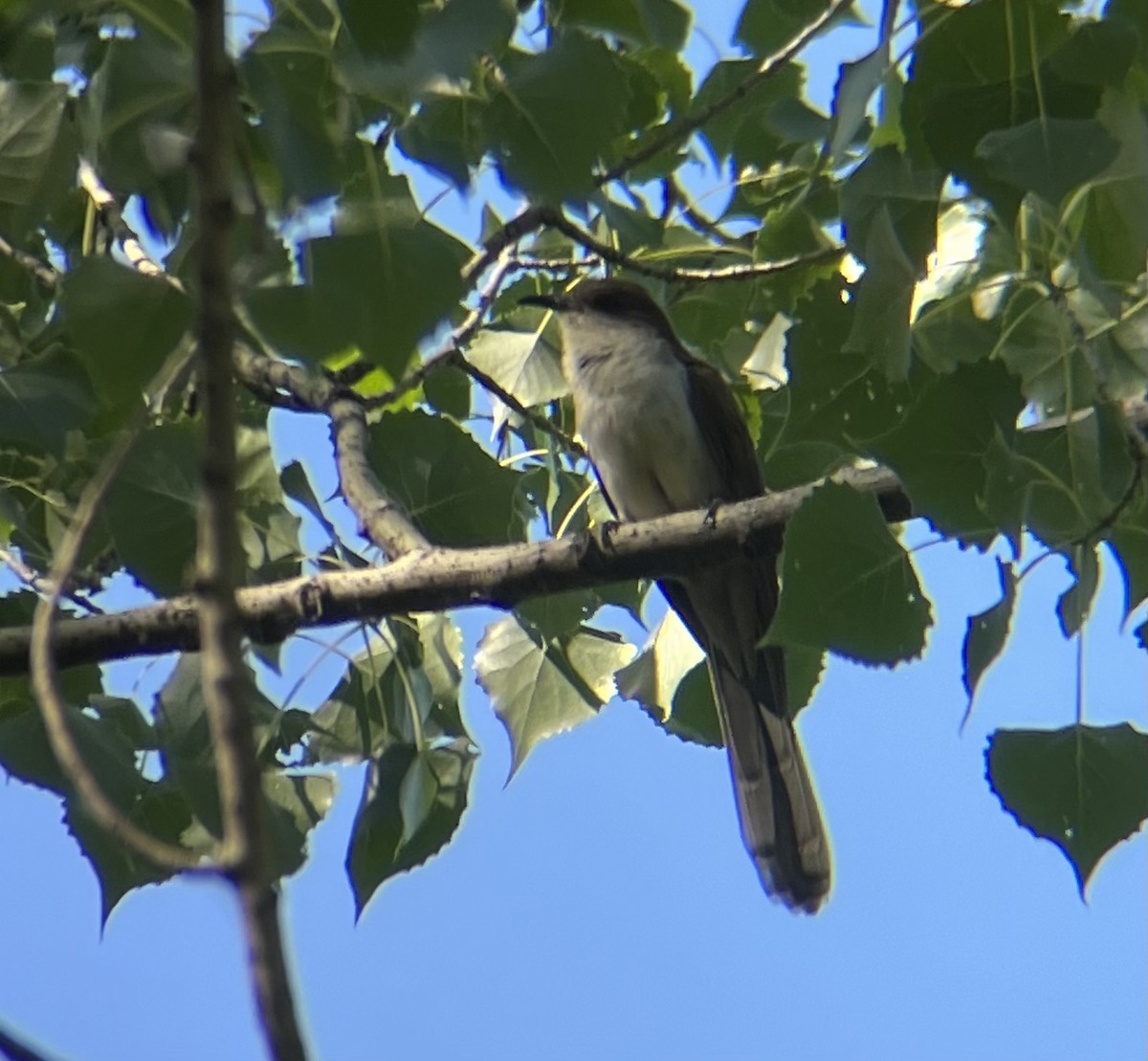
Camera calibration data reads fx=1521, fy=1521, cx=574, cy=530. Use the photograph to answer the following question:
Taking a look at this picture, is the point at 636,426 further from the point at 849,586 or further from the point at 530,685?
the point at 849,586

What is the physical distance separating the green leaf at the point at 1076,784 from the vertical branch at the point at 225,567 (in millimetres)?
1613

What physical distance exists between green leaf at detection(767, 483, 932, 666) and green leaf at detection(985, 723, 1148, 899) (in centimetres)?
24

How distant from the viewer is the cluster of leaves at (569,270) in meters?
2.13

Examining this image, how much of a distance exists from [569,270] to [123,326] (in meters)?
2.27

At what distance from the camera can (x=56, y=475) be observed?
11.9 feet

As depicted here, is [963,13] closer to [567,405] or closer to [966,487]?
[966,487]

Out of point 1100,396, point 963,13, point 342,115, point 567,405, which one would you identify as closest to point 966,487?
point 1100,396

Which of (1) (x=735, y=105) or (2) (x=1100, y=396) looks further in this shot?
(1) (x=735, y=105)

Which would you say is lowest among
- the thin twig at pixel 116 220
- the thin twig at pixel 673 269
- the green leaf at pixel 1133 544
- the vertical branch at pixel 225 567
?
the vertical branch at pixel 225 567

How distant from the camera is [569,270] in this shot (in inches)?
167

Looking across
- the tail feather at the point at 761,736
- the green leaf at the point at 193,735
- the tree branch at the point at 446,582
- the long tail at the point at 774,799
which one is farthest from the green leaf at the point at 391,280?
the long tail at the point at 774,799

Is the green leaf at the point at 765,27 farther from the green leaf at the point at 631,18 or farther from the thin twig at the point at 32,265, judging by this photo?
the thin twig at the point at 32,265

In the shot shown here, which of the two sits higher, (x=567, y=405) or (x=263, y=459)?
(x=567, y=405)

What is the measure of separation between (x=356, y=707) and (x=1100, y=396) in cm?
176
